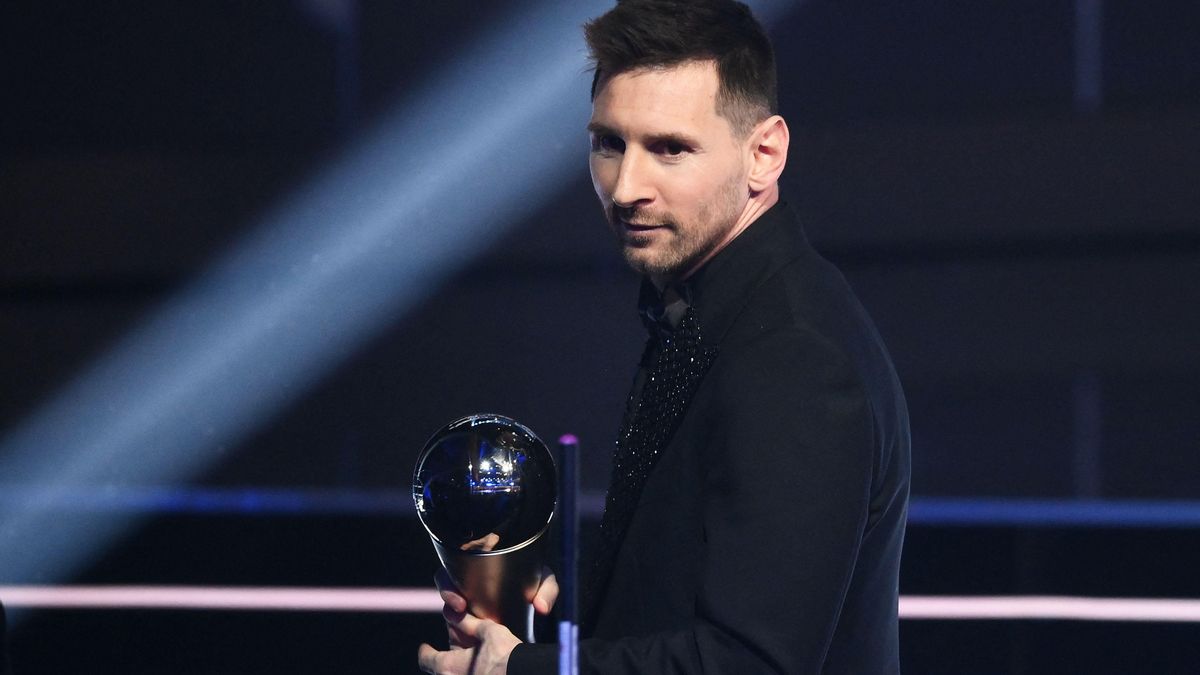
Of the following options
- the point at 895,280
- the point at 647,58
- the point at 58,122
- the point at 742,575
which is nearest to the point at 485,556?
the point at 742,575

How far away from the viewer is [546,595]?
1.05 meters

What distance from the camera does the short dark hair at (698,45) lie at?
3.29 ft

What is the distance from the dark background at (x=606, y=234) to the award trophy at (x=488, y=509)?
9.40ft

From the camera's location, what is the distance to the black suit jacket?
2.78ft

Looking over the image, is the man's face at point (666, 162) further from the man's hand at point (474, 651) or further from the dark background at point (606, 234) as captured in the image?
the dark background at point (606, 234)

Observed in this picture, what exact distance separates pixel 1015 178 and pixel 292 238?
2.91m

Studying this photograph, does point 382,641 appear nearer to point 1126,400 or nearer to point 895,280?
point 895,280

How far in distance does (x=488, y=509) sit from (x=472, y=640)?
122 mm

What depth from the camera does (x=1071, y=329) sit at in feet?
14.9

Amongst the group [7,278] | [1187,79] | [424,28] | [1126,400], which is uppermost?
[424,28]

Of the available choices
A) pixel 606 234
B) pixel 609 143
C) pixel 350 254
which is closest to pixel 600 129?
pixel 609 143

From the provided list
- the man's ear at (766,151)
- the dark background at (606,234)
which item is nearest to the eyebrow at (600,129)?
the man's ear at (766,151)

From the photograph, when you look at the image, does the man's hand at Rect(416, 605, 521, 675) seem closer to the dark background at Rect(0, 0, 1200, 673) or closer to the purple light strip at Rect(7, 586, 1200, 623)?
the purple light strip at Rect(7, 586, 1200, 623)

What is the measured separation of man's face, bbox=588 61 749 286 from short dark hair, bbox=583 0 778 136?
0.03 feet
